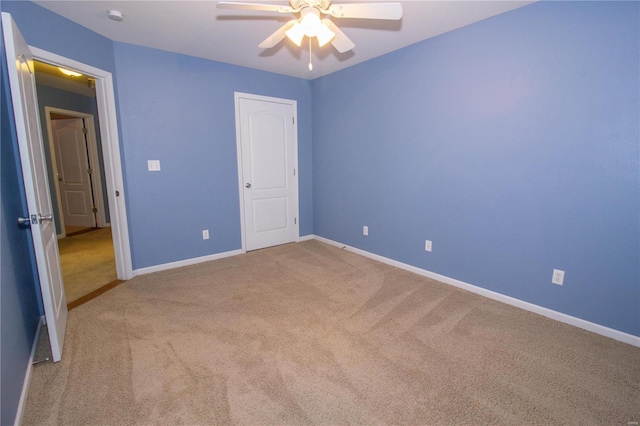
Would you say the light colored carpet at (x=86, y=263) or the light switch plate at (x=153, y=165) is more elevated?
the light switch plate at (x=153, y=165)

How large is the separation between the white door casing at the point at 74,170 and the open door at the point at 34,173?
4.26 m

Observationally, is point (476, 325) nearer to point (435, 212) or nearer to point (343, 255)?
point (435, 212)

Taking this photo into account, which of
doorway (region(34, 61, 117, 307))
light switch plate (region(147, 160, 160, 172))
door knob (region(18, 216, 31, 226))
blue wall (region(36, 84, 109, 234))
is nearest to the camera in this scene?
door knob (region(18, 216, 31, 226))

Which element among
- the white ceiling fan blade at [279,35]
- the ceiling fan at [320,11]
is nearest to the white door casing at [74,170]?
the white ceiling fan blade at [279,35]

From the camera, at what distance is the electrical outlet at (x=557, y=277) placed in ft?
7.70

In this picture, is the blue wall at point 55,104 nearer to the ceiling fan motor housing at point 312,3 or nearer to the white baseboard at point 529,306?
the ceiling fan motor housing at point 312,3

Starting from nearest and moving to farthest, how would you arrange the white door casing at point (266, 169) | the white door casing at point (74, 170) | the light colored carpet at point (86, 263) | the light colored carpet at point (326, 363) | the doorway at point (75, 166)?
the light colored carpet at point (326, 363), the light colored carpet at point (86, 263), the white door casing at point (266, 169), the doorway at point (75, 166), the white door casing at point (74, 170)

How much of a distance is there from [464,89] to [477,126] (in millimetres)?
370

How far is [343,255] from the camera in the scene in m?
3.98

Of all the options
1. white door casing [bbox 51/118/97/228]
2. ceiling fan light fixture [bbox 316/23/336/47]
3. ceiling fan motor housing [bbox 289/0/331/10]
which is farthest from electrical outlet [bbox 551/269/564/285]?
white door casing [bbox 51/118/97/228]

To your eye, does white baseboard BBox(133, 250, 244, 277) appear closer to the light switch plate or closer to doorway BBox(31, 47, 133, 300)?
doorway BBox(31, 47, 133, 300)

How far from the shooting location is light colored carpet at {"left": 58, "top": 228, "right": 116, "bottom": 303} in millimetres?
3094

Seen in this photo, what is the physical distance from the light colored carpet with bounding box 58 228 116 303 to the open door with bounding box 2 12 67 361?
3.42 feet

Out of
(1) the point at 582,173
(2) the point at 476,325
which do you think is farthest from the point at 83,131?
(1) the point at 582,173
